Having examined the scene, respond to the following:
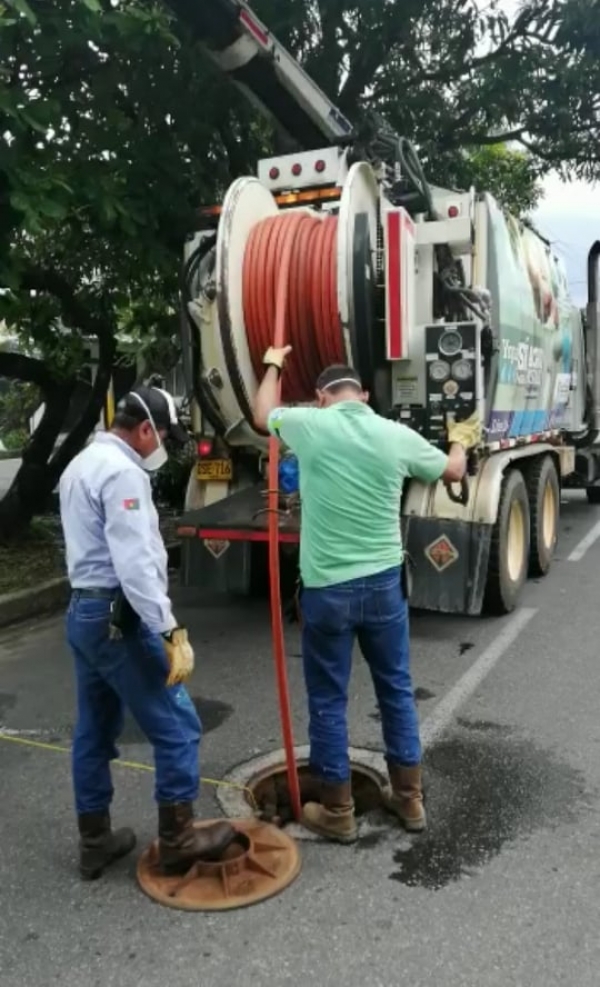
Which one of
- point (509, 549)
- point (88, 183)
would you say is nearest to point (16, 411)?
point (88, 183)

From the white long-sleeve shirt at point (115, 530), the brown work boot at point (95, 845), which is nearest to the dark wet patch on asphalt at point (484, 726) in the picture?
the brown work boot at point (95, 845)

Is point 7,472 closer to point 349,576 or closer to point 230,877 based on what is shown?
point 349,576

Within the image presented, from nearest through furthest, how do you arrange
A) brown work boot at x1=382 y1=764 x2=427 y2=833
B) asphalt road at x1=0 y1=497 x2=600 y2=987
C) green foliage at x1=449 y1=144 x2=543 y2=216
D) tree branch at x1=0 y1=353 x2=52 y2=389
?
asphalt road at x1=0 y1=497 x2=600 y2=987
brown work boot at x1=382 y1=764 x2=427 y2=833
tree branch at x1=0 y1=353 x2=52 y2=389
green foliage at x1=449 y1=144 x2=543 y2=216

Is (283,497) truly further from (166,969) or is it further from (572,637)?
(166,969)

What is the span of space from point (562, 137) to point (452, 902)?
9.79 meters

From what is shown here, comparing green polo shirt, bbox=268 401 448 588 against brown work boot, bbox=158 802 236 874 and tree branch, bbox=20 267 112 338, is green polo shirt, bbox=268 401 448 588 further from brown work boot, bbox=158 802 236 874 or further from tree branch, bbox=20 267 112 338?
tree branch, bbox=20 267 112 338

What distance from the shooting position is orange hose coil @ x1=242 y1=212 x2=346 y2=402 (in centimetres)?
553

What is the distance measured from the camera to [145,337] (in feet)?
30.0

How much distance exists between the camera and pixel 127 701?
3.06m

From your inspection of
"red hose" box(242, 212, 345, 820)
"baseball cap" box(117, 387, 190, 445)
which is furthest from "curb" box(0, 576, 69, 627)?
"baseball cap" box(117, 387, 190, 445)

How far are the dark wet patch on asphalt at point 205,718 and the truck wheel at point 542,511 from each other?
12.2ft

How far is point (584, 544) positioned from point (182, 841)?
24.5 ft

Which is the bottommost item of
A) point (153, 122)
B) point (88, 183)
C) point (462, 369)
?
point (462, 369)

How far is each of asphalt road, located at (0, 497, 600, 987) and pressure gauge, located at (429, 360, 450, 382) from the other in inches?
72.0
